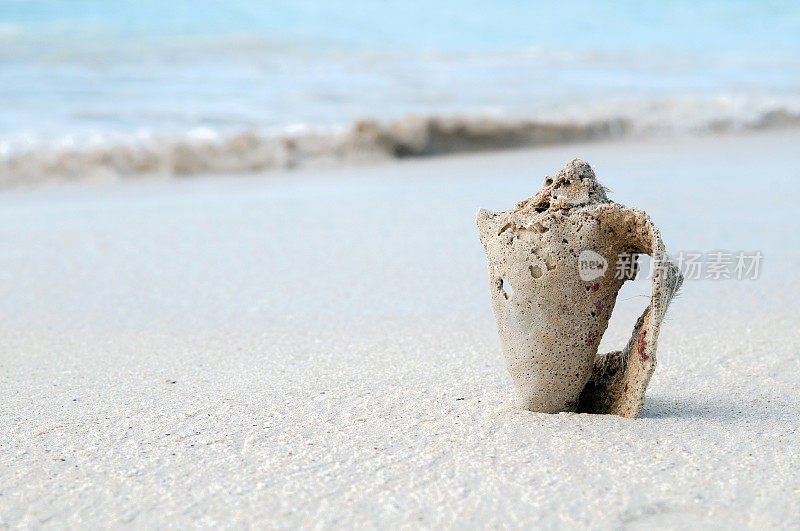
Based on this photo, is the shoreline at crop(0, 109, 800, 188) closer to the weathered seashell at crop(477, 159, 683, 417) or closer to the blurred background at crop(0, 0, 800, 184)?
the blurred background at crop(0, 0, 800, 184)

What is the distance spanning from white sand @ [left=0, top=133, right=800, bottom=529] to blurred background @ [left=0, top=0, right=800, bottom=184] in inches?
125

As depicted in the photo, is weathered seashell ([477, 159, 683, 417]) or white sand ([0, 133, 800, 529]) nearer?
white sand ([0, 133, 800, 529])

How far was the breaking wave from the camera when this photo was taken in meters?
7.93

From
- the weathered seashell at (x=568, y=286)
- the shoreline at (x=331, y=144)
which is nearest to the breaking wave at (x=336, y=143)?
the shoreline at (x=331, y=144)

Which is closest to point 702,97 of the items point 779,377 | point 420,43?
point 779,377

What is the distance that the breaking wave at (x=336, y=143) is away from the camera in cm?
793

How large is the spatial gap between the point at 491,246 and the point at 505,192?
3717 millimetres

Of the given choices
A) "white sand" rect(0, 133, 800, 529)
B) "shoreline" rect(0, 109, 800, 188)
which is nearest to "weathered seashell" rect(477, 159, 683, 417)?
"white sand" rect(0, 133, 800, 529)

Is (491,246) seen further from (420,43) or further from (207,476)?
(420,43)

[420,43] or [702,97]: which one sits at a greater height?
[420,43]

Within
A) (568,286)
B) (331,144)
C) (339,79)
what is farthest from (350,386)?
(339,79)

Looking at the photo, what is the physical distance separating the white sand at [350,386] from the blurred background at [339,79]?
3186mm

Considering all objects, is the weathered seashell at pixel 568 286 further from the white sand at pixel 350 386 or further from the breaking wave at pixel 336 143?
the breaking wave at pixel 336 143

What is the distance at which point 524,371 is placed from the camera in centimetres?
220
